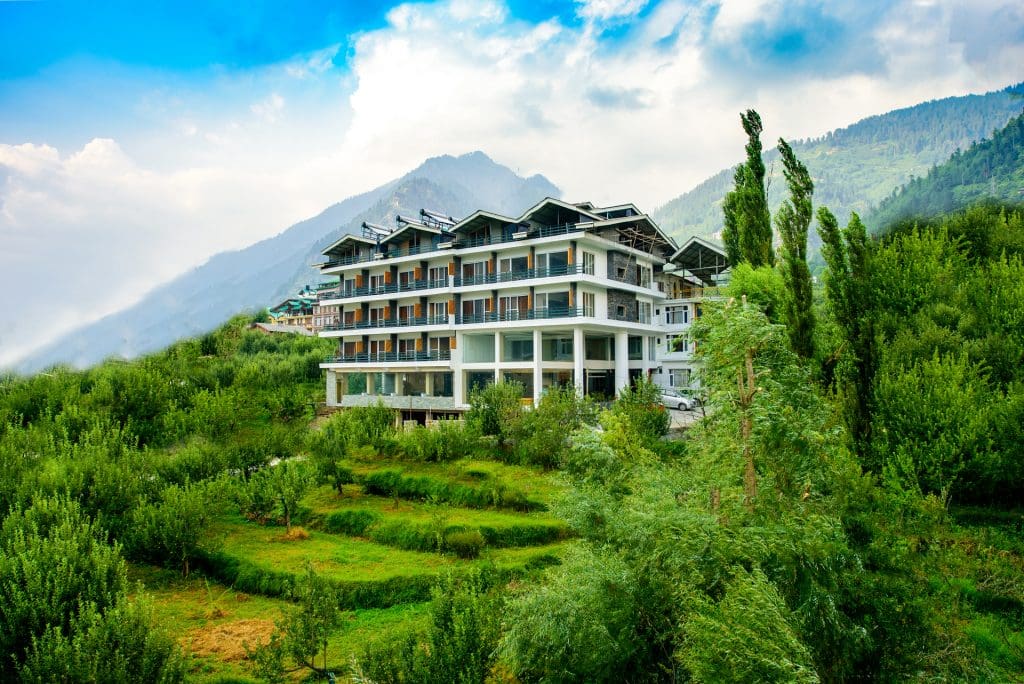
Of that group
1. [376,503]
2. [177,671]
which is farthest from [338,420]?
[177,671]

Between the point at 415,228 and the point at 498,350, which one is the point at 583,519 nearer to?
the point at 498,350

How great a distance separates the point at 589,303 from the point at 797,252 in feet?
54.7

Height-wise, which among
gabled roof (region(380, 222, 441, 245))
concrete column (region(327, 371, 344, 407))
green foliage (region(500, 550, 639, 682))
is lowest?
green foliage (region(500, 550, 639, 682))

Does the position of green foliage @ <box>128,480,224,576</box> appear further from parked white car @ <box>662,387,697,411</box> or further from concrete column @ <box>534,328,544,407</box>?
parked white car @ <box>662,387,697,411</box>

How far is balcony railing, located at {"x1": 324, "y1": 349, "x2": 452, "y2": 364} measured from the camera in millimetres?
37656

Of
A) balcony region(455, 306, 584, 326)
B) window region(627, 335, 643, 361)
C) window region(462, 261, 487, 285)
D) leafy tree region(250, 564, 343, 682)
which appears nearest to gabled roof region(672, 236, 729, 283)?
window region(627, 335, 643, 361)

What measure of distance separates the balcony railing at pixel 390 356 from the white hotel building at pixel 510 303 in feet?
0.32

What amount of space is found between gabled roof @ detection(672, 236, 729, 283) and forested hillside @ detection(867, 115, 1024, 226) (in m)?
43.6

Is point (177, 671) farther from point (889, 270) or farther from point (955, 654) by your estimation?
point (889, 270)

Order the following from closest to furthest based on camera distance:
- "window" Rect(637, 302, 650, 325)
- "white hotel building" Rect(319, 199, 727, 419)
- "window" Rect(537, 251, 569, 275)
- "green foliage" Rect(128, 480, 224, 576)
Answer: "green foliage" Rect(128, 480, 224, 576)
"window" Rect(537, 251, 569, 275)
"white hotel building" Rect(319, 199, 727, 419)
"window" Rect(637, 302, 650, 325)

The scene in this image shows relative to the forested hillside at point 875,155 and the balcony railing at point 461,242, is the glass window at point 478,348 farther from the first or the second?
the forested hillside at point 875,155

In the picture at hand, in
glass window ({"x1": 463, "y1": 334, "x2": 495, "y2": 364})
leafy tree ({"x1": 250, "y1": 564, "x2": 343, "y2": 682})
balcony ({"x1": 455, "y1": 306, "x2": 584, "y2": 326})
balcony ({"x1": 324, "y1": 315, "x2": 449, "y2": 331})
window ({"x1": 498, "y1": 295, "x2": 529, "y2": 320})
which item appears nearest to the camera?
leafy tree ({"x1": 250, "y1": 564, "x2": 343, "y2": 682})

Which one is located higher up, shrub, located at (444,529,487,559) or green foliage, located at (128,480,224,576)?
green foliage, located at (128,480,224,576)

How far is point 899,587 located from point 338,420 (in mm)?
21543
